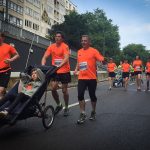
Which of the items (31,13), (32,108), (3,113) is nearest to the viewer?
(3,113)

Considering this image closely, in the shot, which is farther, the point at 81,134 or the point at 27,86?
the point at 27,86

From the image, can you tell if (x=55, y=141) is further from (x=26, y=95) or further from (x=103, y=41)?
(x=103, y=41)

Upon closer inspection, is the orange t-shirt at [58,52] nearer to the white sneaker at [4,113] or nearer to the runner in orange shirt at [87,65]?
the runner in orange shirt at [87,65]

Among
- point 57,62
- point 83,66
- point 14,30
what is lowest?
point 83,66

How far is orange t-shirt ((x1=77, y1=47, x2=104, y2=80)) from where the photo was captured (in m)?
8.59

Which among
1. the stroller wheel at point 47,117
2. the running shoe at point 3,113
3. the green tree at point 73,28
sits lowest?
the stroller wheel at point 47,117

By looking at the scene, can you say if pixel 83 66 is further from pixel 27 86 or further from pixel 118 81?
pixel 118 81

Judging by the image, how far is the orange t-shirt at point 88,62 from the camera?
8.59 m

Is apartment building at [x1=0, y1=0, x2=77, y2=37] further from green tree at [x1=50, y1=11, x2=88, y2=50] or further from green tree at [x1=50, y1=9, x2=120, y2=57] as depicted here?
green tree at [x1=50, y1=9, x2=120, y2=57]

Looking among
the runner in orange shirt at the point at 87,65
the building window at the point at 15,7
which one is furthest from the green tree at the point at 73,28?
the runner in orange shirt at the point at 87,65

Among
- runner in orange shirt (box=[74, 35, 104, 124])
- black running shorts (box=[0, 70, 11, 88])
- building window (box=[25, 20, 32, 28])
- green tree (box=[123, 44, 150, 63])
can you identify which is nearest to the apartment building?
building window (box=[25, 20, 32, 28])

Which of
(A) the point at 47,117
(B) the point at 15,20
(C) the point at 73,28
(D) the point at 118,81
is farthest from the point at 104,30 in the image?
(A) the point at 47,117

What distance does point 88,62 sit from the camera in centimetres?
860

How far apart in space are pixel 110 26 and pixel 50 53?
91.9 m
